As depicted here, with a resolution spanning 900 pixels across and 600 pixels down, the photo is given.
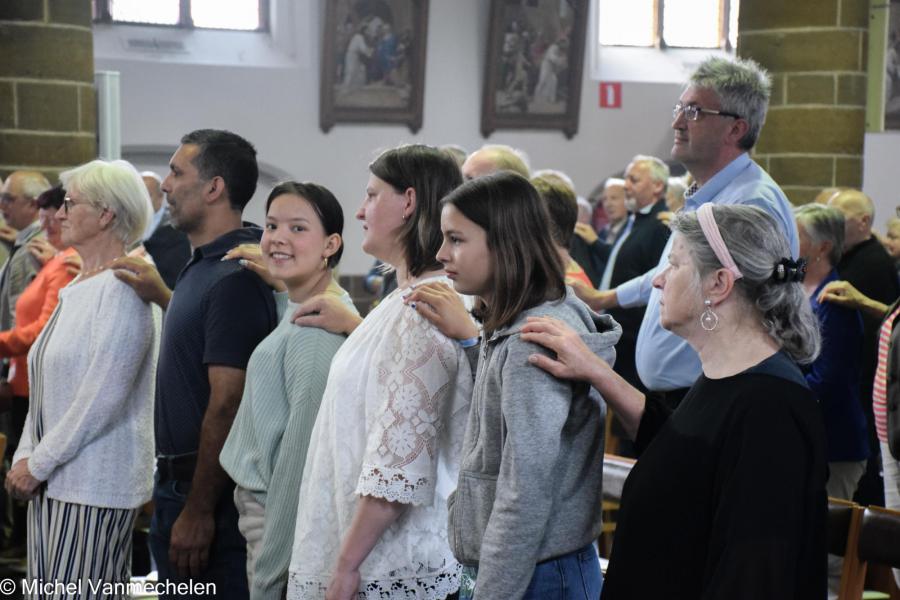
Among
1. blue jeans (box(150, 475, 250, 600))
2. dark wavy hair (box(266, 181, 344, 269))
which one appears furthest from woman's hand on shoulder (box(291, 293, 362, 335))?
blue jeans (box(150, 475, 250, 600))

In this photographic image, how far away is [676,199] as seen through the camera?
28.4 ft

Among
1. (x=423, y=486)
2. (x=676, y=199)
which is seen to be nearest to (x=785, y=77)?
(x=676, y=199)

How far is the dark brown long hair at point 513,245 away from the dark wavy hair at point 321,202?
0.80 meters

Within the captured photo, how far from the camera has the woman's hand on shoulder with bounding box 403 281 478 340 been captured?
2721 millimetres

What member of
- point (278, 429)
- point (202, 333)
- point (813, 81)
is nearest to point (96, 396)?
point (202, 333)

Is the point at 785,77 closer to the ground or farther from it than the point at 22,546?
farther from it

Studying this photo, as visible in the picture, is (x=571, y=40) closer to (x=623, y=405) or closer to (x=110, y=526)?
(x=110, y=526)

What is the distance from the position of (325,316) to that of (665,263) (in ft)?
3.35

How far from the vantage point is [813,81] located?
8.17 meters

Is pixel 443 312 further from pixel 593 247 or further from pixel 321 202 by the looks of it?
pixel 593 247

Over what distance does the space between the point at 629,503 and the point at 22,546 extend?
15.9 feet

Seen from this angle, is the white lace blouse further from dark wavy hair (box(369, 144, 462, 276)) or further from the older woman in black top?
the older woman in black top

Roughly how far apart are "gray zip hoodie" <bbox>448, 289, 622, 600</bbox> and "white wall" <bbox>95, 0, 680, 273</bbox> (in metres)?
9.06

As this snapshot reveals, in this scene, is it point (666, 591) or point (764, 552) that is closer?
point (764, 552)
